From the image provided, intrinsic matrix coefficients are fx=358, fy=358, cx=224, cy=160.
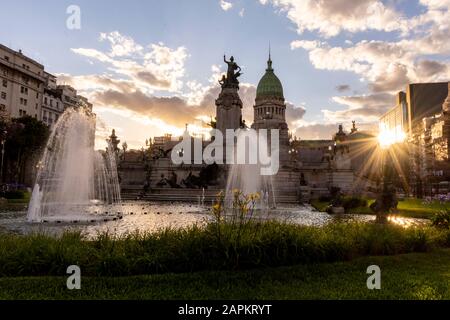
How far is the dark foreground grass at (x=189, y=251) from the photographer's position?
28.1 ft

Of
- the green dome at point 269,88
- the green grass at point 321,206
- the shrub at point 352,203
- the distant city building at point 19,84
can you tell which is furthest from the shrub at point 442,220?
the green dome at point 269,88

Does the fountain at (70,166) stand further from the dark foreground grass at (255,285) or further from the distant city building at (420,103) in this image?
the distant city building at (420,103)

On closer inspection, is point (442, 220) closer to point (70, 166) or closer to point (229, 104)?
point (70, 166)

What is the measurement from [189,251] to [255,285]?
Result: 213 cm

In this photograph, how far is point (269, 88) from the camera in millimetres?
118562

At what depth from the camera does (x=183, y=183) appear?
198ft

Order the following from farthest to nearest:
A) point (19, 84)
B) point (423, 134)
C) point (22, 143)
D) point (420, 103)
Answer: point (420, 103)
point (423, 134)
point (19, 84)
point (22, 143)

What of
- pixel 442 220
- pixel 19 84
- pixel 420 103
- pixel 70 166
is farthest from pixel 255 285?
pixel 420 103

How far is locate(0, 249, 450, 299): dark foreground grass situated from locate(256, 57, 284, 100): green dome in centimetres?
11053

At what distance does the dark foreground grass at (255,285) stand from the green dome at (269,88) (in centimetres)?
11053

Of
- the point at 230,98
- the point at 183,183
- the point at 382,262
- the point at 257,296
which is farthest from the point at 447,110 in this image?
the point at 257,296

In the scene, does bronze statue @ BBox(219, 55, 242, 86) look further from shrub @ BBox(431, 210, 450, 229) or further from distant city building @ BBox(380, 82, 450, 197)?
shrub @ BBox(431, 210, 450, 229)
